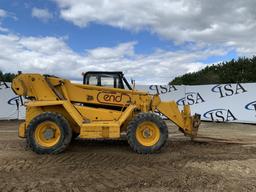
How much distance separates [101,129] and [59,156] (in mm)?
1292

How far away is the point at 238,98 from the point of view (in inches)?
847

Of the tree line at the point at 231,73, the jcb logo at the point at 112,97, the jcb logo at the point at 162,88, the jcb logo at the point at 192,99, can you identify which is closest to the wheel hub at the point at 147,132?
the jcb logo at the point at 112,97

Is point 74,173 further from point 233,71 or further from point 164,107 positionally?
point 233,71

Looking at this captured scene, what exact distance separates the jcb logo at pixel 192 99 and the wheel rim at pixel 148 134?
12.4m

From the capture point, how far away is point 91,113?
35.9ft

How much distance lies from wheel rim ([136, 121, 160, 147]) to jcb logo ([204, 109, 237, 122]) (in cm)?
1164

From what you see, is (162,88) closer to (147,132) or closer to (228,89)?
(228,89)

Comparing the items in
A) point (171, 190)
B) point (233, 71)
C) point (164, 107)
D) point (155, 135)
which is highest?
point (233, 71)

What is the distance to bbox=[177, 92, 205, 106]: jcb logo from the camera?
22891mm

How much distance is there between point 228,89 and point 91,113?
12.8 meters

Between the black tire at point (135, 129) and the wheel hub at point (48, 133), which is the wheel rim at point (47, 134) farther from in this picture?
the black tire at point (135, 129)

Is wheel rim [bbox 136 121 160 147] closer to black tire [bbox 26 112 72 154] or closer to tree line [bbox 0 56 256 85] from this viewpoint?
black tire [bbox 26 112 72 154]

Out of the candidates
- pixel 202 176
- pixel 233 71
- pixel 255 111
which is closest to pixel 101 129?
pixel 202 176

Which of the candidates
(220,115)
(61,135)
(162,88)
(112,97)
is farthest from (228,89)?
(61,135)
